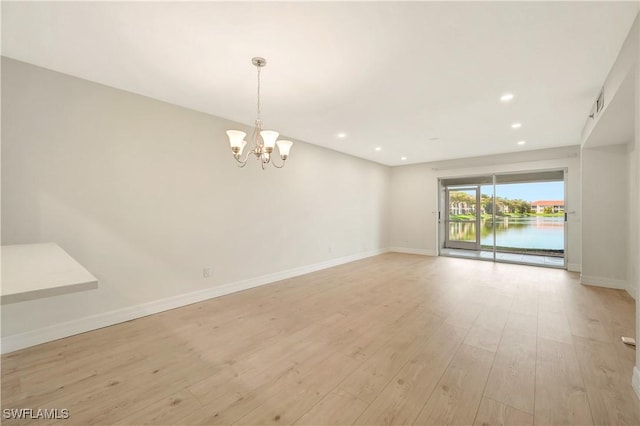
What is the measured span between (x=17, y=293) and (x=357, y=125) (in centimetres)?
410

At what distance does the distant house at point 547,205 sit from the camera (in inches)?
226

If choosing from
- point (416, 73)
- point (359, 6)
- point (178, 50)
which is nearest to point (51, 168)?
point (178, 50)

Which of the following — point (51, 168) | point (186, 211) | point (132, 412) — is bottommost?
point (132, 412)

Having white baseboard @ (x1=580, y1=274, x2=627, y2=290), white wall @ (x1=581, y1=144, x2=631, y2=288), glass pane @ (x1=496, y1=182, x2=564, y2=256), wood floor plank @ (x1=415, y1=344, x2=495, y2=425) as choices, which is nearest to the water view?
glass pane @ (x1=496, y1=182, x2=564, y2=256)

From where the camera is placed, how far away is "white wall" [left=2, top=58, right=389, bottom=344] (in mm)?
2416

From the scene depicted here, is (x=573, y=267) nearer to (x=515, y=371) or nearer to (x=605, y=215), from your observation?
(x=605, y=215)

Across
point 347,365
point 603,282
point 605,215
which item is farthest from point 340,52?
point 603,282

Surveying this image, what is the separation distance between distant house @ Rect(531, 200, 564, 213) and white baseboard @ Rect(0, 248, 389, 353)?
6.15 metres

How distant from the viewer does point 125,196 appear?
2.96m

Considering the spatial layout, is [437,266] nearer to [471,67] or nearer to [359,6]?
[471,67]

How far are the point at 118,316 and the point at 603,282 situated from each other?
7.05 metres

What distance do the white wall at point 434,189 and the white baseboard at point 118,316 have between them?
4365 mm

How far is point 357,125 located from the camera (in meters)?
4.22

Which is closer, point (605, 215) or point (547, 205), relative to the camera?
point (605, 215)
